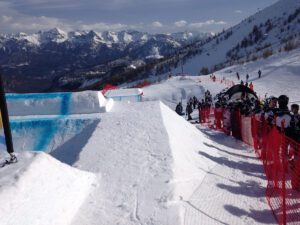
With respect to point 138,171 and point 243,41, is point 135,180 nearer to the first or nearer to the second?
point 138,171

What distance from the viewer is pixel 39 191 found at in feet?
11.7

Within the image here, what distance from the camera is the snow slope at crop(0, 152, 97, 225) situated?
315cm

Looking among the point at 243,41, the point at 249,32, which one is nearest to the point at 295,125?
the point at 243,41

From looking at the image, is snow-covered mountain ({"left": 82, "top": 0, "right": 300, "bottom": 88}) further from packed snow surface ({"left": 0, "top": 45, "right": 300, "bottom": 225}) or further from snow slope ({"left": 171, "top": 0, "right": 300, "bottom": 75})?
packed snow surface ({"left": 0, "top": 45, "right": 300, "bottom": 225})

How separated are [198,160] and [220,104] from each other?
19.9 feet

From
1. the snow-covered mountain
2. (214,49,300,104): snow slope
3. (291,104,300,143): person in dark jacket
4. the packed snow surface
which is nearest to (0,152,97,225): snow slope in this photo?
the packed snow surface

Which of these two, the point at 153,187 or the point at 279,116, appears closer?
the point at 153,187

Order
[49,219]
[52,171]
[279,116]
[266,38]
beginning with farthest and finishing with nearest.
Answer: [266,38] < [279,116] < [52,171] < [49,219]

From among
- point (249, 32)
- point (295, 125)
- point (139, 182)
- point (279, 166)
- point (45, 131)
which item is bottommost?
point (139, 182)

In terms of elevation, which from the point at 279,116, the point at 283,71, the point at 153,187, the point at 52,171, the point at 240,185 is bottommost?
the point at 240,185

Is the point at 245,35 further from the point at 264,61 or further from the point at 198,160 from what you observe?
the point at 198,160

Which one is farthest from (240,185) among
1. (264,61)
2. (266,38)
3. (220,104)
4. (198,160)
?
(266,38)

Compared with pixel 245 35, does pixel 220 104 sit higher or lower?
lower

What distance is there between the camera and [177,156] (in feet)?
18.0
